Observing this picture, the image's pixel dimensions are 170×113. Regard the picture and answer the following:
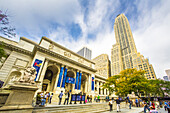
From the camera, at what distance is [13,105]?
4.01m

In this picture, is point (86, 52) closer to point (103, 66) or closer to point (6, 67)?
point (103, 66)

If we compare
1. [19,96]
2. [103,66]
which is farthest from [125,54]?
[19,96]

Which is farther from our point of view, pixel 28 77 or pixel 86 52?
pixel 86 52

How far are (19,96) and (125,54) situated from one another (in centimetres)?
9865

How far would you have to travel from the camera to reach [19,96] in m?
4.29

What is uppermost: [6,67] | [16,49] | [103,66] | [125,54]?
[125,54]

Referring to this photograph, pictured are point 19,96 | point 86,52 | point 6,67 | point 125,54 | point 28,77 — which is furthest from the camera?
point 86,52

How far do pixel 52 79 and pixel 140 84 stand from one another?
2456cm

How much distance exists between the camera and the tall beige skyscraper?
70.6 m

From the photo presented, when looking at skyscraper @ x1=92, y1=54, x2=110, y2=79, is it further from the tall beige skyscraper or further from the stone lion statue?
the stone lion statue

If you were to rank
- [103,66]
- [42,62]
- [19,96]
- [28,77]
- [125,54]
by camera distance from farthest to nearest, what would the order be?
[125,54]
[103,66]
[42,62]
[28,77]
[19,96]

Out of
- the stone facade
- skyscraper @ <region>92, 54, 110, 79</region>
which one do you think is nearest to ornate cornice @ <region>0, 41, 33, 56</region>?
the stone facade

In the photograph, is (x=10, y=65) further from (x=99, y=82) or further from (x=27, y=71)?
(x=99, y=82)

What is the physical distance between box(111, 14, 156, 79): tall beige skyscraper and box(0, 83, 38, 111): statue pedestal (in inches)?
3296
